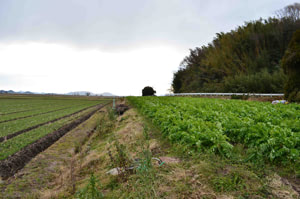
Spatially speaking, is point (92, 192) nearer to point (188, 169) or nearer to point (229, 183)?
point (188, 169)

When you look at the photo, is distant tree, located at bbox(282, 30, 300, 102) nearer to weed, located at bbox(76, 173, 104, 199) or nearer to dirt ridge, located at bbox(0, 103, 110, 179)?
weed, located at bbox(76, 173, 104, 199)

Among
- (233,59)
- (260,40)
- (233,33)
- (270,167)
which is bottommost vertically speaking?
(270,167)

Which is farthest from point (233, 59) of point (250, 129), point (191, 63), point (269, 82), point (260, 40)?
point (250, 129)

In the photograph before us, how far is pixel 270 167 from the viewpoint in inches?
133

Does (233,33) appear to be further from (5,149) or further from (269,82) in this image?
(5,149)

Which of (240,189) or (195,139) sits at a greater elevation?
(195,139)

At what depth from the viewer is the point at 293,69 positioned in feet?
44.6

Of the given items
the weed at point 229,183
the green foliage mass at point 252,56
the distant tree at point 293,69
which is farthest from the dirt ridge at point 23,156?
the green foliage mass at point 252,56

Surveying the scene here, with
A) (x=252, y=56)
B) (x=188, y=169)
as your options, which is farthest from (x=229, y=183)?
(x=252, y=56)

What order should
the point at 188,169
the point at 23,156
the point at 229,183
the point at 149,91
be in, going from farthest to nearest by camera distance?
the point at 149,91 < the point at 23,156 < the point at 188,169 < the point at 229,183

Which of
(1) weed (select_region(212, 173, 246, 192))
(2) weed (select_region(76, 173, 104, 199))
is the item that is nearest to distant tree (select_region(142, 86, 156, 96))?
(2) weed (select_region(76, 173, 104, 199))

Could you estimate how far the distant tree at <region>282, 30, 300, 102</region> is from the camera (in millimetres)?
13148

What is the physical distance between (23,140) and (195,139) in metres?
8.21

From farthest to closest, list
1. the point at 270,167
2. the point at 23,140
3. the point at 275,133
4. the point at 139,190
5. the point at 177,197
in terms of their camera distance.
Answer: the point at 23,140
the point at 275,133
the point at 270,167
the point at 139,190
the point at 177,197
